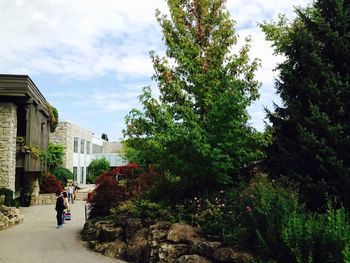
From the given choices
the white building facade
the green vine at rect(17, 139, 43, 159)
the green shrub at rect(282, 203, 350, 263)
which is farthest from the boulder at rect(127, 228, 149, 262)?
the white building facade

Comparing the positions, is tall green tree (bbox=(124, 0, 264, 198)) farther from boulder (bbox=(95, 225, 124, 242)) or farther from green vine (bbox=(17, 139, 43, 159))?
green vine (bbox=(17, 139, 43, 159))

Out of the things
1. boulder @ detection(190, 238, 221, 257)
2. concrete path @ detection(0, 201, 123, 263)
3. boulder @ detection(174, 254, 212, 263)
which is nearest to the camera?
boulder @ detection(174, 254, 212, 263)

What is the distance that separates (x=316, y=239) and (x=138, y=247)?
4985mm

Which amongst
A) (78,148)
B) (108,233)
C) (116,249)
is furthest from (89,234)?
(78,148)

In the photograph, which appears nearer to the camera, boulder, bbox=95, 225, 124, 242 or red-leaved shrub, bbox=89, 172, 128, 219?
boulder, bbox=95, 225, 124, 242

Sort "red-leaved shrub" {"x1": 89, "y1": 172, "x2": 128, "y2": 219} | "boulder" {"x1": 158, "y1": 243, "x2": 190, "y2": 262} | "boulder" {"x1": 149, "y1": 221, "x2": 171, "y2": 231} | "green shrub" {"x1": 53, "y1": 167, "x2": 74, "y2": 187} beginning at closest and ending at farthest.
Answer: "boulder" {"x1": 158, "y1": 243, "x2": 190, "y2": 262} < "boulder" {"x1": 149, "y1": 221, "x2": 171, "y2": 231} < "red-leaved shrub" {"x1": 89, "y1": 172, "x2": 128, "y2": 219} < "green shrub" {"x1": 53, "y1": 167, "x2": 74, "y2": 187}

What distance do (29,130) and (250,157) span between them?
16.5 m

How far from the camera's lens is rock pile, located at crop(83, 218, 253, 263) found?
9250 millimetres

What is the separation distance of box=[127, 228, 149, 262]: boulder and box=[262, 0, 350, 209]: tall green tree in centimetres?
428

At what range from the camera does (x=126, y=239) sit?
12414 millimetres

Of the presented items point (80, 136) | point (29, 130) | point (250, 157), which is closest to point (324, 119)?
point (250, 157)

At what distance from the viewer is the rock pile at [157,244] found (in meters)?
9.25

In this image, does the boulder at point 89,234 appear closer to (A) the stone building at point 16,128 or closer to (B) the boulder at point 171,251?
(B) the boulder at point 171,251

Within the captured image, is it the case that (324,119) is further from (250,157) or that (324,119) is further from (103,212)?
(103,212)
